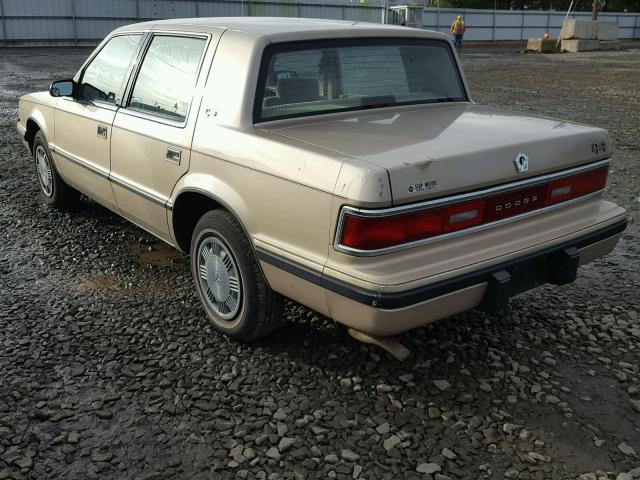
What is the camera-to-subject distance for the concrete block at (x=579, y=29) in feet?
112

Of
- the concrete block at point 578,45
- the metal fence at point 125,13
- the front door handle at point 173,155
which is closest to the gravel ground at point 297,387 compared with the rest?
the front door handle at point 173,155

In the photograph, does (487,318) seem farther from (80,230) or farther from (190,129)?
(80,230)

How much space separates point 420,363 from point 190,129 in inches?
70.0

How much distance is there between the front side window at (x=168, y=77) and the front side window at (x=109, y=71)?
26 centimetres

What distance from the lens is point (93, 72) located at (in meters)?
4.92

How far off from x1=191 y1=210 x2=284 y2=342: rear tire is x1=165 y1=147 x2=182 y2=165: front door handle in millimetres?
386

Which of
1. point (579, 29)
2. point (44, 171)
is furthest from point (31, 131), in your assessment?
point (579, 29)

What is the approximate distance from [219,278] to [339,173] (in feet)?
3.99

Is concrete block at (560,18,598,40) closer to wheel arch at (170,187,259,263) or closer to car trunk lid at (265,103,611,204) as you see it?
car trunk lid at (265,103,611,204)

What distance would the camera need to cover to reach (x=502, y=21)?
42906mm

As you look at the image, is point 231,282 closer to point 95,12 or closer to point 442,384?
point 442,384

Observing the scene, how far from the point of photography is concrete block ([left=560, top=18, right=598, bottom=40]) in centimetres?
3419

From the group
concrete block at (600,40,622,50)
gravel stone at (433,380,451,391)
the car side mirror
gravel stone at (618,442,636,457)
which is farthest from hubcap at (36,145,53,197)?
concrete block at (600,40,622,50)

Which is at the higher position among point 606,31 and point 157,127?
point 606,31
